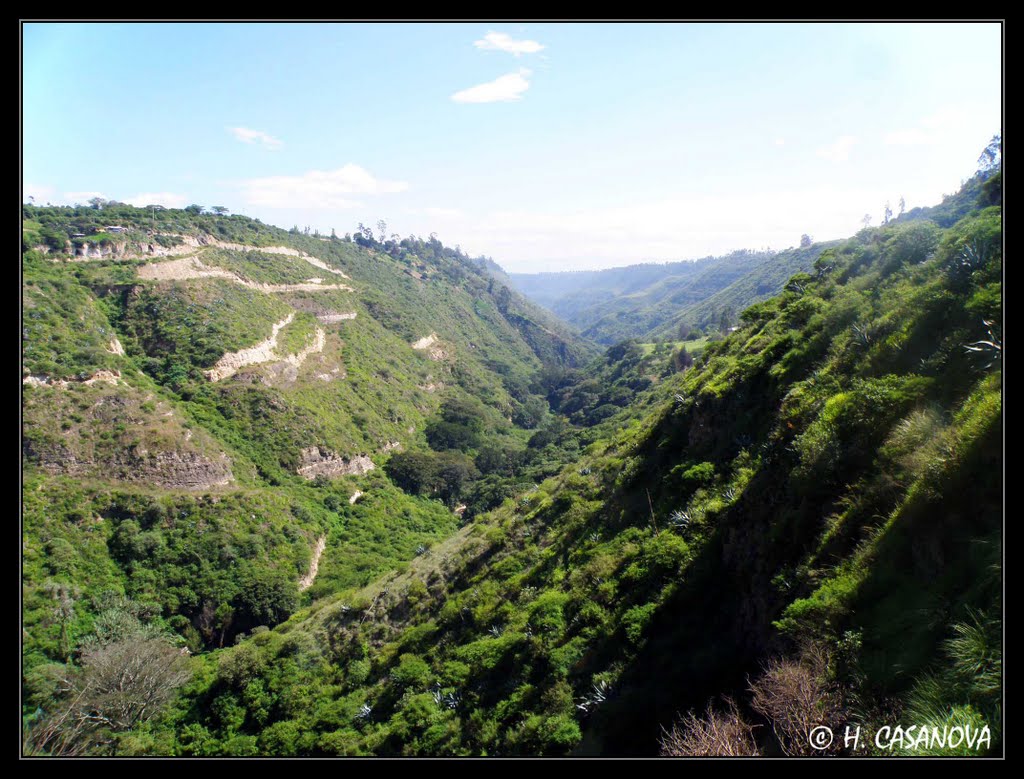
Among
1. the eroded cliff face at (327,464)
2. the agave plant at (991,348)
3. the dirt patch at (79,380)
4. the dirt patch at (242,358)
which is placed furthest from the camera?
the dirt patch at (242,358)

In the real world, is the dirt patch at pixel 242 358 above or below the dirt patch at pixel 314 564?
above

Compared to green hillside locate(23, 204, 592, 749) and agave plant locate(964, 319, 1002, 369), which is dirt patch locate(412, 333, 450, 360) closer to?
green hillside locate(23, 204, 592, 749)

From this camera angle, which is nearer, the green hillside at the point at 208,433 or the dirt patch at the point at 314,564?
the green hillside at the point at 208,433

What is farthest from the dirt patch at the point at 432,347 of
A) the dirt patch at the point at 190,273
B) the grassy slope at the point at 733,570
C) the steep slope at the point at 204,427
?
the grassy slope at the point at 733,570

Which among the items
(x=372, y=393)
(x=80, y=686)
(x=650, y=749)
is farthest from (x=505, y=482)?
(x=650, y=749)

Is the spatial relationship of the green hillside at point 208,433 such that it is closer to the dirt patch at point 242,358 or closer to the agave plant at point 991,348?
the dirt patch at point 242,358

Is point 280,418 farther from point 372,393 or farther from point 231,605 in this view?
point 231,605
